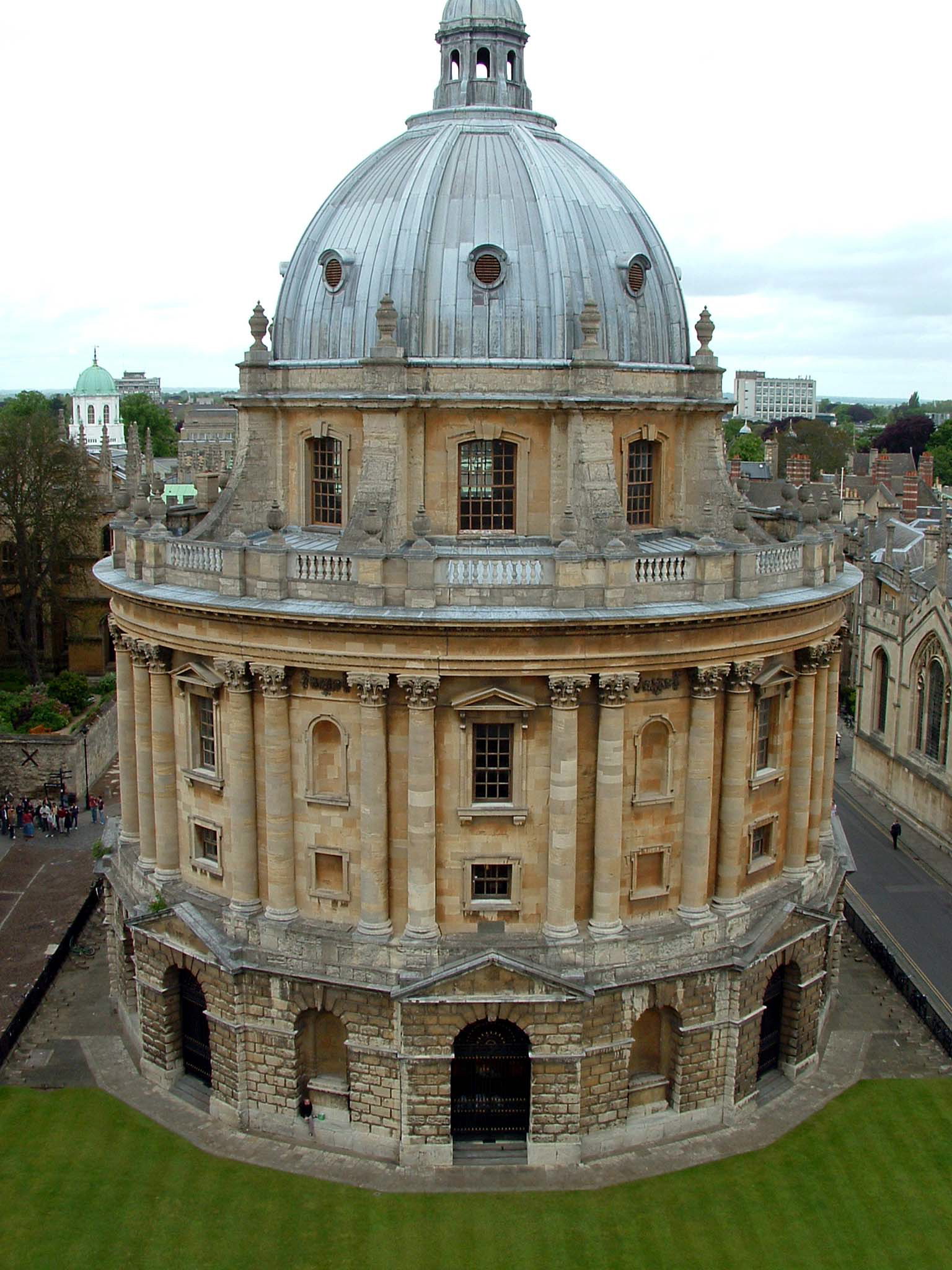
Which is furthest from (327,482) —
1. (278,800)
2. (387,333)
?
(278,800)

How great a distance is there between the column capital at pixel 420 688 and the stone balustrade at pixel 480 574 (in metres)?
1.69

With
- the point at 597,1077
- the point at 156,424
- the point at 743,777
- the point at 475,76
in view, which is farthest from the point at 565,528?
the point at 156,424

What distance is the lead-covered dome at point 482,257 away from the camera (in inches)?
Answer: 1239

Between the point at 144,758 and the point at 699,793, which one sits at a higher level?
the point at 699,793

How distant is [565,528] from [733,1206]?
54.5 ft

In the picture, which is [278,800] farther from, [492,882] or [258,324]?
[258,324]

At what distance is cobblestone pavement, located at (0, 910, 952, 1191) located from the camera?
2969cm

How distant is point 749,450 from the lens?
15688 cm

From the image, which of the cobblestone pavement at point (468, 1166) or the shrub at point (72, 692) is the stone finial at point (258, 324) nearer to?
the cobblestone pavement at point (468, 1166)

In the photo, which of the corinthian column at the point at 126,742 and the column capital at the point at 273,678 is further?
the corinthian column at the point at 126,742

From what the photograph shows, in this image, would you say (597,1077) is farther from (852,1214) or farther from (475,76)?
(475,76)

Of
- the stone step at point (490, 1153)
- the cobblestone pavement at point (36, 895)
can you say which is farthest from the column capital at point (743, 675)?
the cobblestone pavement at point (36, 895)

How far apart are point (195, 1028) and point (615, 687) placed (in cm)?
1535

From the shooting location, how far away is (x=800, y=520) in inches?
1435
